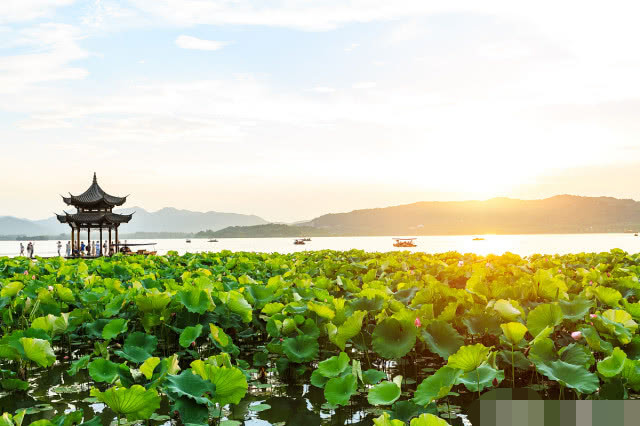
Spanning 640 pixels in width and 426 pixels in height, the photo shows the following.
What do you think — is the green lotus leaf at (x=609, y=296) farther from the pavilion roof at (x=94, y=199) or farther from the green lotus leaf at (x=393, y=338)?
the pavilion roof at (x=94, y=199)

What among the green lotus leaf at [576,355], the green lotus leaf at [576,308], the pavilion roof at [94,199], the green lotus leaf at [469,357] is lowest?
the green lotus leaf at [576,355]

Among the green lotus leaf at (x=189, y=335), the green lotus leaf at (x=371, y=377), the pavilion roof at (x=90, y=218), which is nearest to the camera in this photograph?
the green lotus leaf at (x=371, y=377)

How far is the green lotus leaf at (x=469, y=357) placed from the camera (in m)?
3.17

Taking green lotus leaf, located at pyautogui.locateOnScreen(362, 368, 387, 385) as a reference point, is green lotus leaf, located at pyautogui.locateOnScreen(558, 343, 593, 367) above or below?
above

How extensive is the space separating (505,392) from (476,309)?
158cm

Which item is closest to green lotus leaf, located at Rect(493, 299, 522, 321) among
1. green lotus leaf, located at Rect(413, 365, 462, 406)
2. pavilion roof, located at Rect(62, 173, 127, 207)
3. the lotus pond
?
the lotus pond

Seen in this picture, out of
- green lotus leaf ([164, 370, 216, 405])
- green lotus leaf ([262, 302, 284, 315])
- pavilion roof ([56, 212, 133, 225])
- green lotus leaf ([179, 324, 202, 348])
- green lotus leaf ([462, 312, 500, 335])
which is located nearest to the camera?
green lotus leaf ([164, 370, 216, 405])

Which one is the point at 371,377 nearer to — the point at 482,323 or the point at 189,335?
the point at 482,323

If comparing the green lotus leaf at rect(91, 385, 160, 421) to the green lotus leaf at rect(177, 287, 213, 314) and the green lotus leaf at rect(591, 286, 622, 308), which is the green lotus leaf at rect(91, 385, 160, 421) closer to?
the green lotus leaf at rect(177, 287, 213, 314)

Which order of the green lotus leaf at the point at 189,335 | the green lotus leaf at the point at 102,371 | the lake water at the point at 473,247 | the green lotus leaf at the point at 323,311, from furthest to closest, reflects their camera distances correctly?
the lake water at the point at 473,247, the green lotus leaf at the point at 323,311, the green lotus leaf at the point at 189,335, the green lotus leaf at the point at 102,371

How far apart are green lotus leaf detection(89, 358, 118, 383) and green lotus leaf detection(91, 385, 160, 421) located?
2.81 ft

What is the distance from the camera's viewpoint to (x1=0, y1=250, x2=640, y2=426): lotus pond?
3191 mm

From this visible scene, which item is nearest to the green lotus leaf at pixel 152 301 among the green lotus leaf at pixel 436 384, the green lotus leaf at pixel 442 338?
the green lotus leaf at pixel 442 338

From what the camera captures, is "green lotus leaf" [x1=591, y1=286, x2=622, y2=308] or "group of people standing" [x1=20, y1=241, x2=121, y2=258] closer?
"green lotus leaf" [x1=591, y1=286, x2=622, y2=308]
